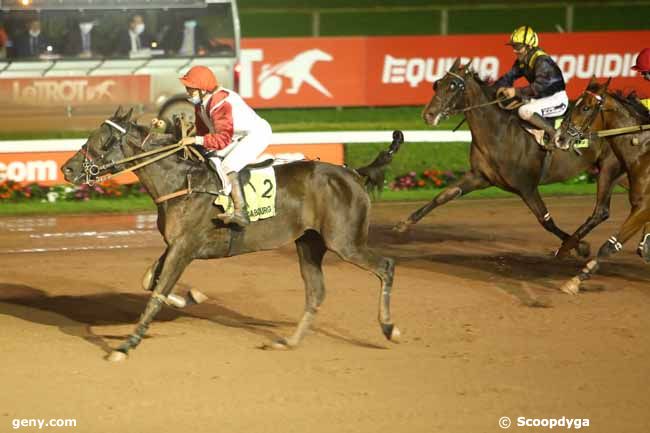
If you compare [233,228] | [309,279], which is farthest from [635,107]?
[233,228]

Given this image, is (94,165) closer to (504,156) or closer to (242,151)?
(242,151)

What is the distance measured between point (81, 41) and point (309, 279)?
1176 centimetres

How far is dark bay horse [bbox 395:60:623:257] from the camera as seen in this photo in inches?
464

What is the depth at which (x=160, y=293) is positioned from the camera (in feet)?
26.5

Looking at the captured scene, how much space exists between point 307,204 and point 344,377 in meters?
1.52

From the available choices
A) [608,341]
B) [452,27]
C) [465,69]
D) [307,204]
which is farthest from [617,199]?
[452,27]

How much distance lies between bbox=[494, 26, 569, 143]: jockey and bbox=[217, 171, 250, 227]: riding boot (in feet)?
14.7

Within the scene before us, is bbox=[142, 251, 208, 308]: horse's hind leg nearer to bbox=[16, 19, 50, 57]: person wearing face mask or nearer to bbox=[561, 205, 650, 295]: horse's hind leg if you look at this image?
bbox=[561, 205, 650, 295]: horse's hind leg

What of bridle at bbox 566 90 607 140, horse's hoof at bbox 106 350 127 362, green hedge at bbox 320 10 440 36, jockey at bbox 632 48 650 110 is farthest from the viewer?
green hedge at bbox 320 10 440 36

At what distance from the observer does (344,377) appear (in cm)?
764

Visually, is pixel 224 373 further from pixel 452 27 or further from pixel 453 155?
pixel 452 27

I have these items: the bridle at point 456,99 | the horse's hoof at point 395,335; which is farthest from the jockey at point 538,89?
the horse's hoof at point 395,335

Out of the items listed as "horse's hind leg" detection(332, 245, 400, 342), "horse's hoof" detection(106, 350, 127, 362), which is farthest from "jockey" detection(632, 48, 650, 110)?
"horse's hoof" detection(106, 350, 127, 362)

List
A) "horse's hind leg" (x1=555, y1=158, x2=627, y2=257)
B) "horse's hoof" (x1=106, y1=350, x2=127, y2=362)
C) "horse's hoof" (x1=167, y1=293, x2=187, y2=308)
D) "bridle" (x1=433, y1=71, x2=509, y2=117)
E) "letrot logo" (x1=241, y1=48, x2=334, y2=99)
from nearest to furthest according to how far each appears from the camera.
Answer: "horse's hoof" (x1=106, y1=350, x2=127, y2=362)
"horse's hoof" (x1=167, y1=293, x2=187, y2=308)
"horse's hind leg" (x1=555, y1=158, x2=627, y2=257)
"bridle" (x1=433, y1=71, x2=509, y2=117)
"letrot logo" (x1=241, y1=48, x2=334, y2=99)
